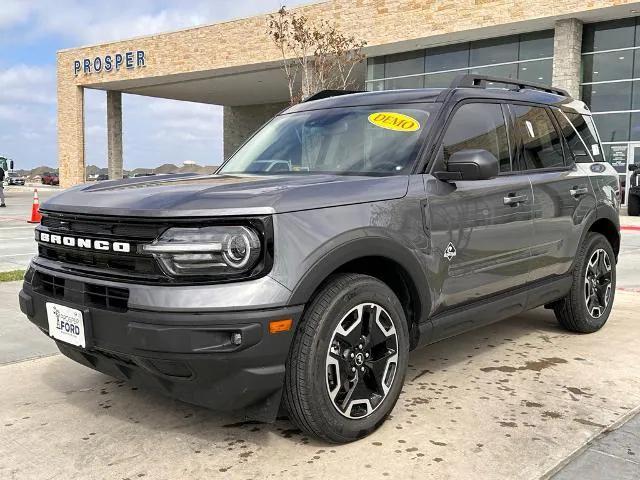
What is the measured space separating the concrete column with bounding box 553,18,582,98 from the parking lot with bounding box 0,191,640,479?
1896cm

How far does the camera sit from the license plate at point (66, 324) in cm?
288

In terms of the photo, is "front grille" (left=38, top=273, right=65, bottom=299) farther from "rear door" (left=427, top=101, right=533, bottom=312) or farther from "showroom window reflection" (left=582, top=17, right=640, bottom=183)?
"showroom window reflection" (left=582, top=17, right=640, bottom=183)

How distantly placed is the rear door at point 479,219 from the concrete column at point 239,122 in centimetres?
4189

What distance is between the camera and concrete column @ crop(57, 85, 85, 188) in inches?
1528

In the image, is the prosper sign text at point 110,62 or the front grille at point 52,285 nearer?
the front grille at point 52,285

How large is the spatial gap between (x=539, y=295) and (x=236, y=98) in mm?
39613

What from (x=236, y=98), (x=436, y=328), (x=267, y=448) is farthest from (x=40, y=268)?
(x=236, y=98)

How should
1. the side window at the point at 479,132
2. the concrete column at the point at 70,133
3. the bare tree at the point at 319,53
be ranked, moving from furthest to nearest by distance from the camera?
1. the concrete column at the point at 70,133
2. the bare tree at the point at 319,53
3. the side window at the point at 479,132

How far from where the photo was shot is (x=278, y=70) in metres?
30.8

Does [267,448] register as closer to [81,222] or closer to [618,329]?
[81,222]

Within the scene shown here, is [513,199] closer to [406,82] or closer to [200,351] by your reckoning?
[200,351]

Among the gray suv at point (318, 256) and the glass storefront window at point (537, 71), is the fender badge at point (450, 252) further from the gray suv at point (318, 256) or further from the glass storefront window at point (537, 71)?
the glass storefront window at point (537, 71)

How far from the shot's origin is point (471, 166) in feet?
10.9

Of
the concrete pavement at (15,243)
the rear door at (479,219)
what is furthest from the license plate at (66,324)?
the concrete pavement at (15,243)
